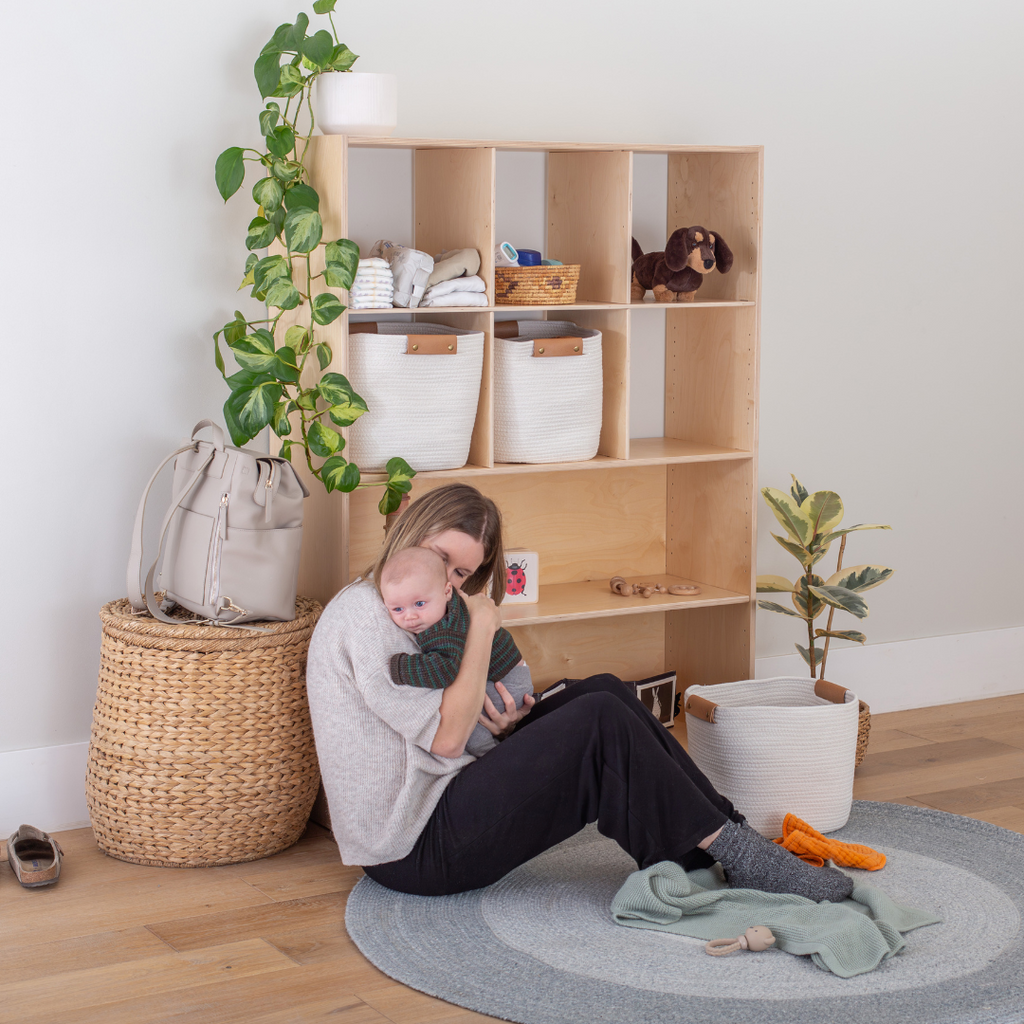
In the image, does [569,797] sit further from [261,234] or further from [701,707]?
[261,234]

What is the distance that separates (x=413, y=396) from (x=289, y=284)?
350 mm

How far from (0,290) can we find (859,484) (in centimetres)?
231

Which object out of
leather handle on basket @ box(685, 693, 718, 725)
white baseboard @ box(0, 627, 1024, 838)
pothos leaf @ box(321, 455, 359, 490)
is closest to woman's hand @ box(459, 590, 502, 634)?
pothos leaf @ box(321, 455, 359, 490)

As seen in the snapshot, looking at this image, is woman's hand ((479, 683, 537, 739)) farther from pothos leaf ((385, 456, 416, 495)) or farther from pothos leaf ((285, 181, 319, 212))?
pothos leaf ((285, 181, 319, 212))

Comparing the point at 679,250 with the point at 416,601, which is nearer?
the point at 416,601

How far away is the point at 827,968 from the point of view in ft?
6.76

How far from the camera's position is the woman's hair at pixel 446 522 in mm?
2307

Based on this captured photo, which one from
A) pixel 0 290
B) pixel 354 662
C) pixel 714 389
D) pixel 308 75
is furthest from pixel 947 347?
pixel 0 290

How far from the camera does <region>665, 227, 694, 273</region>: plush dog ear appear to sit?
2971mm

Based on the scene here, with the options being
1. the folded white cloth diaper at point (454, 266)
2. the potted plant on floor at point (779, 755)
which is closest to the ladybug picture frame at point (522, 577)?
the potted plant on floor at point (779, 755)

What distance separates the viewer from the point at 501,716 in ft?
7.97

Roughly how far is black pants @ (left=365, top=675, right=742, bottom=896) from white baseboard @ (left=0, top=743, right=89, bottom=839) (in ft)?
3.05

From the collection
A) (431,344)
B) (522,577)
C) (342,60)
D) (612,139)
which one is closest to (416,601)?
(431,344)

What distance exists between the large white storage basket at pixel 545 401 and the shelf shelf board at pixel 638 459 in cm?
3
